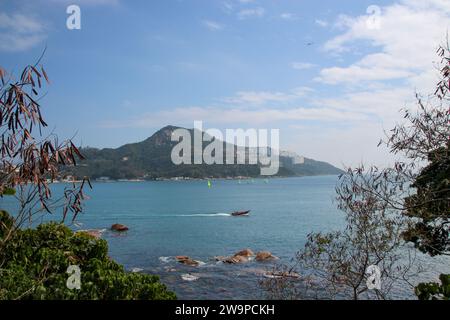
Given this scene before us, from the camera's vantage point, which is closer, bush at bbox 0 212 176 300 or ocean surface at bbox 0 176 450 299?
bush at bbox 0 212 176 300

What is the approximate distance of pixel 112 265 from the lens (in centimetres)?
1302

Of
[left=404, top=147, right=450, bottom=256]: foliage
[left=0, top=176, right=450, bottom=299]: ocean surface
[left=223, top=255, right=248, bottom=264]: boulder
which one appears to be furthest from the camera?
[left=223, top=255, right=248, bottom=264]: boulder

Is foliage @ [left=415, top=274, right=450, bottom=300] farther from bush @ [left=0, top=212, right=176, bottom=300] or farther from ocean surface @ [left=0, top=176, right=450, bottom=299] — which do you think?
ocean surface @ [left=0, top=176, right=450, bottom=299]

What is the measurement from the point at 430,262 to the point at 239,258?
17.9 metres

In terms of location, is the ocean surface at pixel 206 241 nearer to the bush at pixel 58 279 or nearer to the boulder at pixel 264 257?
the boulder at pixel 264 257

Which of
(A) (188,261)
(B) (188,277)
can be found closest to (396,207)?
(B) (188,277)

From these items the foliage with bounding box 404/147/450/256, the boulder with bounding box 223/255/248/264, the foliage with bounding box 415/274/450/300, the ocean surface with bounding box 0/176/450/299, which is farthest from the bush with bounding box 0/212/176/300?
the boulder with bounding box 223/255/248/264

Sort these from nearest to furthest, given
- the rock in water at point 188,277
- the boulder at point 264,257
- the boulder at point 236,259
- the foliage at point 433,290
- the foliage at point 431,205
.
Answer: the foliage at point 433,290, the foliage at point 431,205, the rock in water at point 188,277, the boulder at point 236,259, the boulder at point 264,257

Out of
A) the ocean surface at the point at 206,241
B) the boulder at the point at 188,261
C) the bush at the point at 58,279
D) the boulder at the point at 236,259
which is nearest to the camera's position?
the bush at the point at 58,279

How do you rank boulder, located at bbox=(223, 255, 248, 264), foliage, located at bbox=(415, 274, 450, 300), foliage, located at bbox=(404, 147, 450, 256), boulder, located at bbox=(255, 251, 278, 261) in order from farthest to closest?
Result: 1. boulder, located at bbox=(255, 251, 278, 261)
2. boulder, located at bbox=(223, 255, 248, 264)
3. foliage, located at bbox=(404, 147, 450, 256)
4. foliage, located at bbox=(415, 274, 450, 300)

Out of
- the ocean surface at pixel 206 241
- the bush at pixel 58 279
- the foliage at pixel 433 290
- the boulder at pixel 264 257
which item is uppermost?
the bush at pixel 58 279

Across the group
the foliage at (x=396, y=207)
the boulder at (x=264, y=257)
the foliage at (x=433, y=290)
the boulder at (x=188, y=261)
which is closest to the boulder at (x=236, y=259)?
the boulder at (x=264, y=257)
